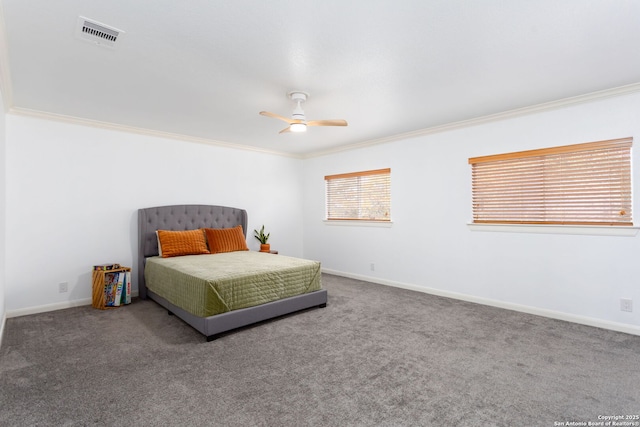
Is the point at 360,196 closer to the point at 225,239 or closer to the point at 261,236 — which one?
the point at 261,236

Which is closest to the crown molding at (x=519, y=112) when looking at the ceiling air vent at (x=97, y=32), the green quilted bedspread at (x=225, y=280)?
the green quilted bedspread at (x=225, y=280)

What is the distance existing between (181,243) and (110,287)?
0.98 metres

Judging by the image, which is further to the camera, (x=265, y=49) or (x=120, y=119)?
(x=120, y=119)

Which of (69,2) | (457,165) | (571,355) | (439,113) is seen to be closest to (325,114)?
(439,113)

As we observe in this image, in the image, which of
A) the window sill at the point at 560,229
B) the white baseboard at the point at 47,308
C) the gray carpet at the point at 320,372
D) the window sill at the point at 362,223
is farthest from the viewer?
the window sill at the point at 362,223

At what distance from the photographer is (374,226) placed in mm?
5359

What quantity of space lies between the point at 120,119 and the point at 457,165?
4459mm

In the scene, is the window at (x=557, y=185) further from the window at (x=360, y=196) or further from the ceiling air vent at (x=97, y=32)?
the ceiling air vent at (x=97, y=32)

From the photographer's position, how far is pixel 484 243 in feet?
13.4

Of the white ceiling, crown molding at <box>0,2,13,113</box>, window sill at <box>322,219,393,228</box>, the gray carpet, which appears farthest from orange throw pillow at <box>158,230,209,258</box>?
window sill at <box>322,219,393,228</box>

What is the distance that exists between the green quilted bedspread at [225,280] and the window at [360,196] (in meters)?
1.88

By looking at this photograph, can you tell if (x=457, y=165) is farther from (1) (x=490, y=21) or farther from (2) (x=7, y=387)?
(2) (x=7, y=387)

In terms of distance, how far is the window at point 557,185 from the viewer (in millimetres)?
3205

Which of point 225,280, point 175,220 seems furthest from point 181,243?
point 225,280
